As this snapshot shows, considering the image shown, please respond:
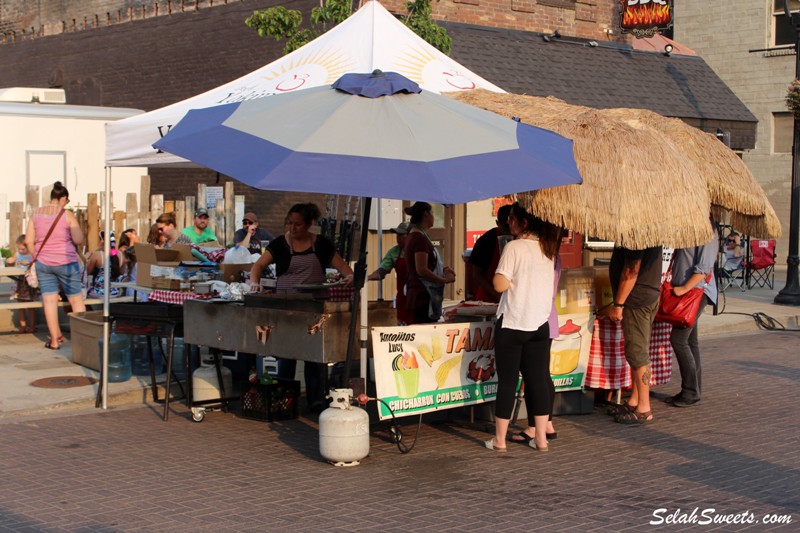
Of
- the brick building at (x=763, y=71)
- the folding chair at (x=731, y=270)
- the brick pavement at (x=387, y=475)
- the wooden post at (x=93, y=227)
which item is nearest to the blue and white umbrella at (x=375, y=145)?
the brick pavement at (x=387, y=475)

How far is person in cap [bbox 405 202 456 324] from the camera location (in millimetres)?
9583

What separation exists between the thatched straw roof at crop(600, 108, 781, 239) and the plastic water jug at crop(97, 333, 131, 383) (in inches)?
202

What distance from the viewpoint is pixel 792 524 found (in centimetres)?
604

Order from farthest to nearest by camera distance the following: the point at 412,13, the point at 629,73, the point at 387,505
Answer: the point at 629,73
the point at 412,13
the point at 387,505

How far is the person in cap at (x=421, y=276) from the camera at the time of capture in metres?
9.58

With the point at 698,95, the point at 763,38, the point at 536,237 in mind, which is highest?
the point at 763,38

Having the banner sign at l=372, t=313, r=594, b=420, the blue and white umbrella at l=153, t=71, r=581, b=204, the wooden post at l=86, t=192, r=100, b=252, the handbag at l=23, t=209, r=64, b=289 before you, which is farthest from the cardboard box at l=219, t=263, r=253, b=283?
the wooden post at l=86, t=192, r=100, b=252

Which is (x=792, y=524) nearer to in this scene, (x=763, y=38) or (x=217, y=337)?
(x=217, y=337)

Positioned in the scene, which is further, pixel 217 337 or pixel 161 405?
pixel 161 405

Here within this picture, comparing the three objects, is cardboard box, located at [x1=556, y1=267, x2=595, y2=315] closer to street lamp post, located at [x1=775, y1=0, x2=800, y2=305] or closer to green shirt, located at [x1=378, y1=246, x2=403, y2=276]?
green shirt, located at [x1=378, y1=246, x2=403, y2=276]

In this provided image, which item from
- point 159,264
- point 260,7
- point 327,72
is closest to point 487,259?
point 327,72

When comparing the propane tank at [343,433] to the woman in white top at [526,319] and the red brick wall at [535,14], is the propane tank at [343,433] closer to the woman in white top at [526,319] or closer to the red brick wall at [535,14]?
the woman in white top at [526,319]

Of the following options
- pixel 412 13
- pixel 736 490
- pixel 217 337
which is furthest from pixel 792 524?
pixel 412 13

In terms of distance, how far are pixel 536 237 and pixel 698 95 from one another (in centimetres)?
1497
